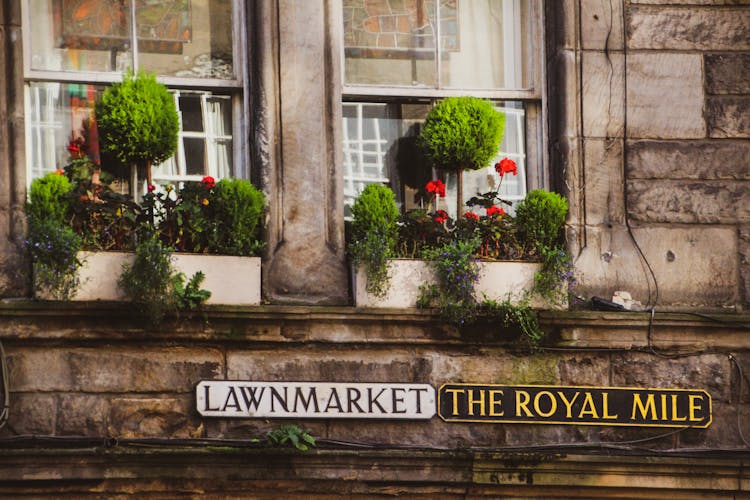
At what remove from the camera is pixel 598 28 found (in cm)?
910

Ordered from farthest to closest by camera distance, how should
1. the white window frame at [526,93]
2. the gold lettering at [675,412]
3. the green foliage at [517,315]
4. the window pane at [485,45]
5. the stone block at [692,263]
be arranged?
1. the window pane at [485,45]
2. the white window frame at [526,93]
3. the stone block at [692,263]
4. the gold lettering at [675,412]
5. the green foliage at [517,315]

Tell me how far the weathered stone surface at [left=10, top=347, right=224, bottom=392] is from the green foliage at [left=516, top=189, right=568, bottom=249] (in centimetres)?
199

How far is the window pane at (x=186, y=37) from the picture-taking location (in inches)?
353

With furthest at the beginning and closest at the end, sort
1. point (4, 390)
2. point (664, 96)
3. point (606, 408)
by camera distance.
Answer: point (664, 96) → point (606, 408) → point (4, 390)

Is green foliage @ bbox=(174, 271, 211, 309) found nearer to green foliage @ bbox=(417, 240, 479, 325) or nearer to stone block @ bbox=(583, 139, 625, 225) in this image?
green foliage @ bbox=(417, 240, 479, 325)

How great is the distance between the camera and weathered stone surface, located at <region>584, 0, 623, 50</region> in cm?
909

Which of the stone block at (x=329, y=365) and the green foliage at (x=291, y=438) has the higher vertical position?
the stone block at (x=329, y=365)

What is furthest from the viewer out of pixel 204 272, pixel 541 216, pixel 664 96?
pixel 664 96

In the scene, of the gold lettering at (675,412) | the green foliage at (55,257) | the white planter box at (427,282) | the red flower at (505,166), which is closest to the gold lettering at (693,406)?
the gold lettering at (675,412)

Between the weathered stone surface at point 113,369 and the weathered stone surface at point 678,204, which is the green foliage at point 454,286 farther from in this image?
the weathered stone surface at point 113,369

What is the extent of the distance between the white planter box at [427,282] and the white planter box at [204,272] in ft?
2.05

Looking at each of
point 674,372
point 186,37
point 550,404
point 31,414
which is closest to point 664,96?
point 674,372

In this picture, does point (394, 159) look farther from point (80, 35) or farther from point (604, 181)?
point (80, 35)

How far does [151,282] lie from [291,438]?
1175mm
